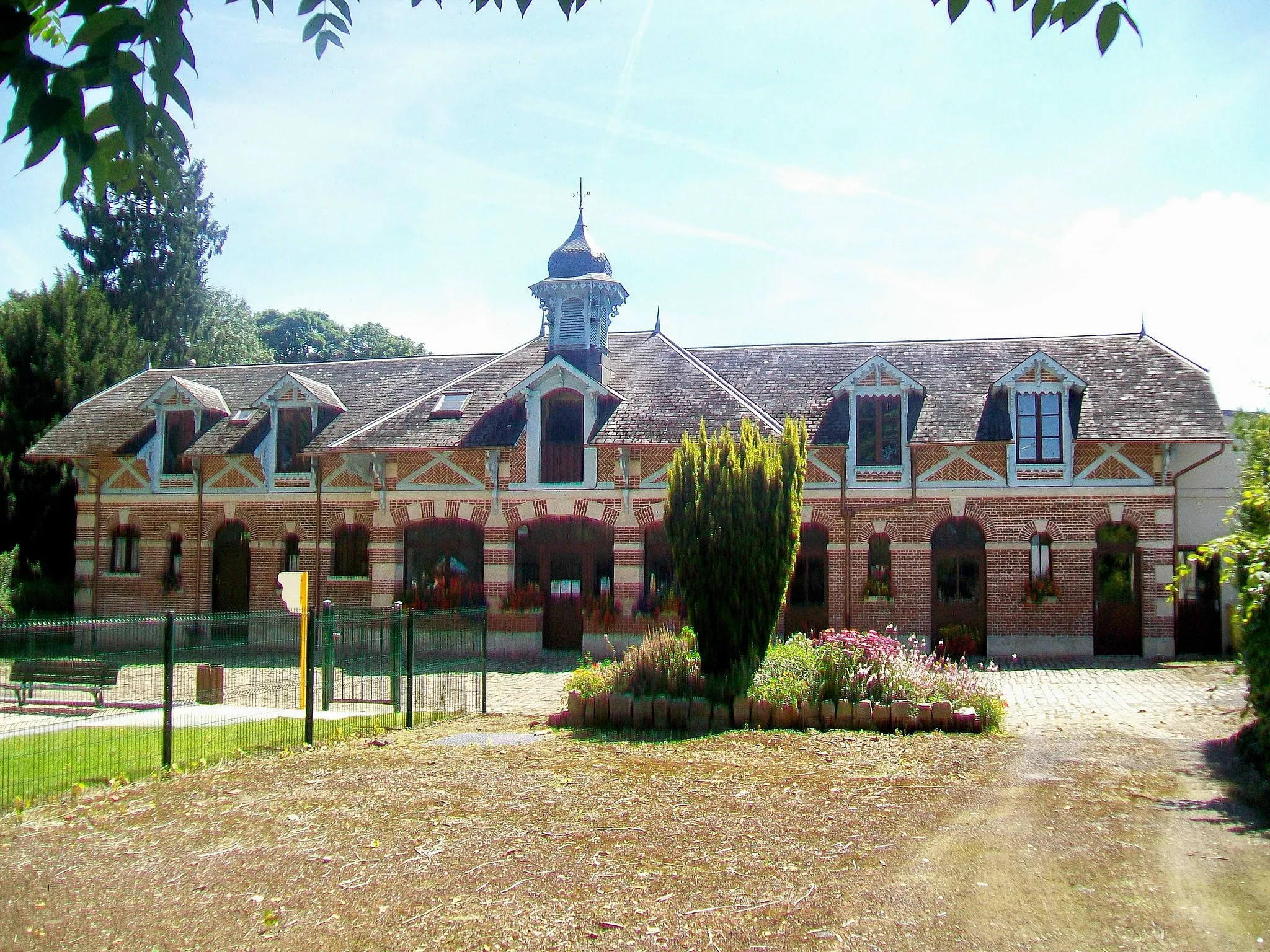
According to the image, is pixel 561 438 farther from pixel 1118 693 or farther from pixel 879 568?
pixel 1118 693

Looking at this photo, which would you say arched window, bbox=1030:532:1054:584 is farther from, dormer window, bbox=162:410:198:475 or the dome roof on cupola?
dormer window, bbox=162:410:198:475

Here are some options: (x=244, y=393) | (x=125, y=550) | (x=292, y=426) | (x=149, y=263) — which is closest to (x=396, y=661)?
(x=292, y=426)

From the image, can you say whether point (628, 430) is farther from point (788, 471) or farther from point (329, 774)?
point (329, 774)

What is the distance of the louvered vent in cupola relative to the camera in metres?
25.4

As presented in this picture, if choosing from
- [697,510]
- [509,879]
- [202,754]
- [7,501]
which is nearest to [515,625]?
[697,510]

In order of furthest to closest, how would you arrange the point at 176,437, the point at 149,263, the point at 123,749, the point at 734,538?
the point at 149,263 < the point at 176,437 < the point at 734,538 < the point at 123,749

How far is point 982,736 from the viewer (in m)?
11.8

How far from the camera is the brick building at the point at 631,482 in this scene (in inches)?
874

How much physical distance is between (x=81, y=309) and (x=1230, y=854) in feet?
110

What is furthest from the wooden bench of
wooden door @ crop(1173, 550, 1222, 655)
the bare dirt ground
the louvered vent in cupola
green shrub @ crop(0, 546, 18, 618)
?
wooden door @ crop(1173, 550, 1222, 655)

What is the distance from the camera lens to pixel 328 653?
12688 mm

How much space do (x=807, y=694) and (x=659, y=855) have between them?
20.1 feet

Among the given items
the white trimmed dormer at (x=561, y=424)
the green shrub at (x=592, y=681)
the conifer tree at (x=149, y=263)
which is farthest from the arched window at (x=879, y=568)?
the conifer tree at (x=149, y=263)

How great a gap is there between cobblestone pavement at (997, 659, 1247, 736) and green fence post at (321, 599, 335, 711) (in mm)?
7863
